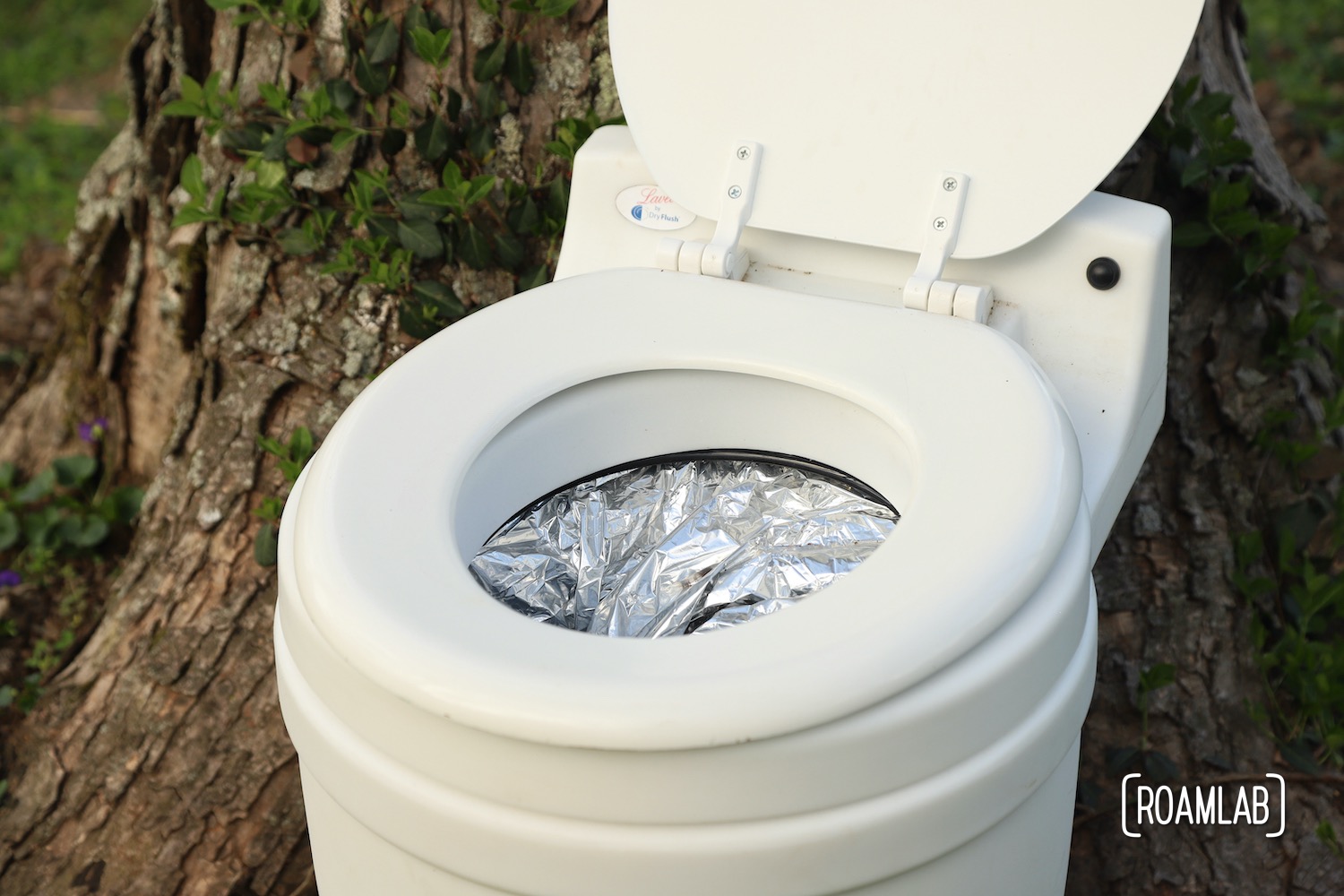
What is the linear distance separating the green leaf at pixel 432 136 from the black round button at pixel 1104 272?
0.69m

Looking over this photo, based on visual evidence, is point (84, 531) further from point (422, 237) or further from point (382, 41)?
point (382, 41)

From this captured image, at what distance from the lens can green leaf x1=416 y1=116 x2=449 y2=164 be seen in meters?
1.30

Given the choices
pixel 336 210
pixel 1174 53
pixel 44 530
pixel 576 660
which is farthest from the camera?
pixel 44 530

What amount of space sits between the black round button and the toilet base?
0.40m

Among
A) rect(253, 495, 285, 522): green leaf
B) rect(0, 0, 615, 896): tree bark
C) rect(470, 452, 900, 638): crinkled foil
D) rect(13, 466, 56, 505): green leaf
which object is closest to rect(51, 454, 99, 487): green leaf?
rect(13, 466, 56, 505): green leaf

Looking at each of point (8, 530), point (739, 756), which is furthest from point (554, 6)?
point (8, 530)

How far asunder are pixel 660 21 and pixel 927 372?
44 cm

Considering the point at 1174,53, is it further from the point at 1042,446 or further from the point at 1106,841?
the point at 1106,841

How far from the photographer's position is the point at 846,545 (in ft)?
3.31

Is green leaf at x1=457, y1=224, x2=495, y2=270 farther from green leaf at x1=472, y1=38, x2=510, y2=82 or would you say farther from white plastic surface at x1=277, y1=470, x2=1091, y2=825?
white plastic surface at x1=277, y1=470, x2=1091, y2=825

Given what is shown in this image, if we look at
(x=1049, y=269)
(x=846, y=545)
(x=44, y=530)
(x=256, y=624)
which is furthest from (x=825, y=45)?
(x=44, y=530)

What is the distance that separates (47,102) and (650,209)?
2.32 meters

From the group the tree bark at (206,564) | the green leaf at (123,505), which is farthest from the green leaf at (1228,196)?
the green leaf at (123,505)
